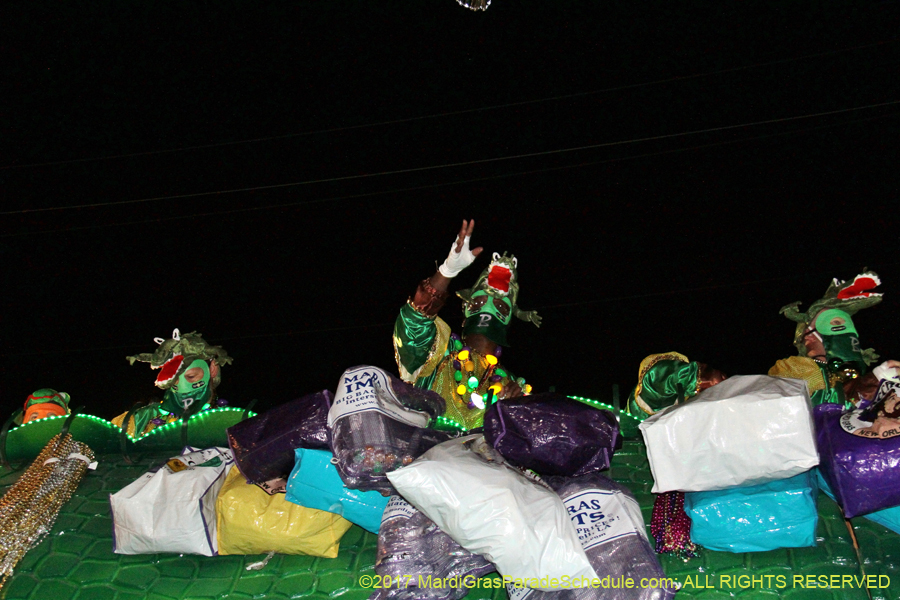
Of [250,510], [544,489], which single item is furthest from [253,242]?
[544,489]

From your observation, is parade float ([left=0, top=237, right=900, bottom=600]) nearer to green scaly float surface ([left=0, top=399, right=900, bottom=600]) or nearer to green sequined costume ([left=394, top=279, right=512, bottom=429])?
green scaly float surface ([left=0, top=399, right=900, bottom=600])

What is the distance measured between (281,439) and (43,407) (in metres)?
1.69

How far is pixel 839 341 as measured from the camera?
2816 millimetres

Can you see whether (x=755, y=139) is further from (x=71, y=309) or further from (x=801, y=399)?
(x=71, y=309)

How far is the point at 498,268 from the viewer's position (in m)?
3.11

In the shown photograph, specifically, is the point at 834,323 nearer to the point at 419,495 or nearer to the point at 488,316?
the point at 488,316


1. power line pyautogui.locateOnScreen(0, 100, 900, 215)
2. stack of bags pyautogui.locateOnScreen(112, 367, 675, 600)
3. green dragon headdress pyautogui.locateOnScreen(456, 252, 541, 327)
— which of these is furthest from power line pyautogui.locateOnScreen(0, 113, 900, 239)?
stack of bags pyautogui.locateOnScreen(112, 367, 675, 600)

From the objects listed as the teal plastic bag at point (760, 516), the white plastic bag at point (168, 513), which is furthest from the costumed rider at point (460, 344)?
the teal plastic bag at point (760, 516)

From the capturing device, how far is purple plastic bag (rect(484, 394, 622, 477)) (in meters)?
2.06

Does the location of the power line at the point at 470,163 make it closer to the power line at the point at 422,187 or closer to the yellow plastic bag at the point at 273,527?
the power line at the point at 422,187

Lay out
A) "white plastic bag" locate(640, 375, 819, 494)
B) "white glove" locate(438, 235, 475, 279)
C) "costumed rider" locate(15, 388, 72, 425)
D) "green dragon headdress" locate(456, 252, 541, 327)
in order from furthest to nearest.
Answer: "costumed rider" locate(15, 388, 72, 425) → "green dragon headdress" locate(456, 252, 541, 327) → "white glove" locate(438, 235, 475, 279) → "white plastic bag" locate(640, 375, 819, 494)

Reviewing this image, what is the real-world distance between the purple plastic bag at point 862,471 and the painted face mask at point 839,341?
87 centimetres

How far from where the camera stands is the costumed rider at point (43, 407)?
3.23 m

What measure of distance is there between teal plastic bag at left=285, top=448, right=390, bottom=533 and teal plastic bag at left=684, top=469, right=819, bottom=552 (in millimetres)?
905
